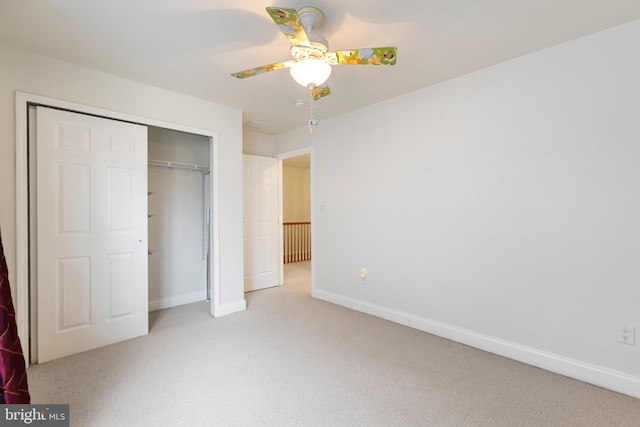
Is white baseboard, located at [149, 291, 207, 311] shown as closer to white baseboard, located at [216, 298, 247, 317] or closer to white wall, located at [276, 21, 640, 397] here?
white baseboard, located at [216, 298, 247, 317]

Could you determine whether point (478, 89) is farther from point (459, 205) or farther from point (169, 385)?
point (169, 385)

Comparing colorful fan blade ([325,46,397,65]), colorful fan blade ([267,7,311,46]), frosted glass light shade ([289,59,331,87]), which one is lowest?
frosted glass light shade ([289,59,331,87])

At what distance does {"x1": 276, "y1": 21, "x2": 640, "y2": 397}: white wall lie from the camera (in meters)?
2.05

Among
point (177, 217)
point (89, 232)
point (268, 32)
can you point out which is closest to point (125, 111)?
point (89, 232)

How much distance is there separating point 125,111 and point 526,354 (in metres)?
4.15

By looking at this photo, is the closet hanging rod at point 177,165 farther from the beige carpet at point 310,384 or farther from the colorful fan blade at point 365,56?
the colorful fan blade at point 365,56

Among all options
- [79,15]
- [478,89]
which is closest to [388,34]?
[478,89]

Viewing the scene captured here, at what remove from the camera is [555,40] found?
219 centimetres

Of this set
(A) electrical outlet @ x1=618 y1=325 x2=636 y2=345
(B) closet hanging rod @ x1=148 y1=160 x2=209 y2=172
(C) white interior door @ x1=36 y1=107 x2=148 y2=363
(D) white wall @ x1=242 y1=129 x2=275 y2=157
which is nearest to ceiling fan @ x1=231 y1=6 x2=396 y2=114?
(C) white interior door @ x1=36 y1=107 x2=148 y2=363

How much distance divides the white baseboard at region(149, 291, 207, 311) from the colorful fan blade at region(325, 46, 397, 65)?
347cm

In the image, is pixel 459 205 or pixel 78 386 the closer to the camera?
pixel 78 386

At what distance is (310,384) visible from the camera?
2096mm

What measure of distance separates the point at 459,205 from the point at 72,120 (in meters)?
3.55

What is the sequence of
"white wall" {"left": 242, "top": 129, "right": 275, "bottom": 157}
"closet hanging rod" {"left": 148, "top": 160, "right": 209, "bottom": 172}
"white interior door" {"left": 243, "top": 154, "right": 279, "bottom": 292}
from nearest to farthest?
"closet hanging rod" {"left": 148, "top": 160, "right": 209, "bottom": 172}, "white interior door" {"left": 243, "top": 154, "right": 279, "bottom": 292}, "white wall" {"left": 242, "top": 129, "right": 275, "bottom": 157}
